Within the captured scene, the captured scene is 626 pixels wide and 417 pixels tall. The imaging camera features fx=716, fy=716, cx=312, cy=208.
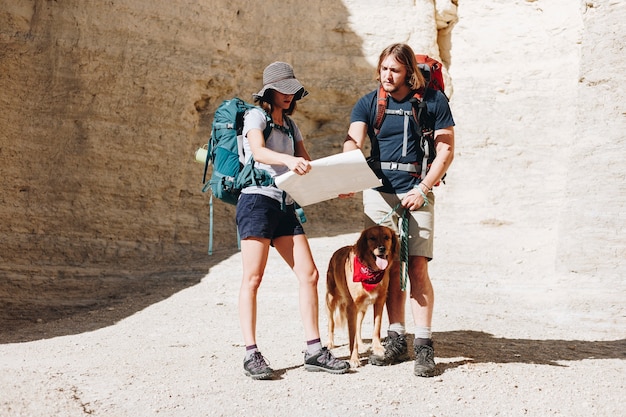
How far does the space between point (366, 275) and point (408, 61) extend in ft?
5.21

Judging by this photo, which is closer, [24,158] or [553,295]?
[553,295]

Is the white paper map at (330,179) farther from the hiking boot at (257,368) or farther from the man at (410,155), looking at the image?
the hiking boot at (257,368)

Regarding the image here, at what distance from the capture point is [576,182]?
10.7 m

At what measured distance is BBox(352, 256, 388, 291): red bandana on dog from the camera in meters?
5.29

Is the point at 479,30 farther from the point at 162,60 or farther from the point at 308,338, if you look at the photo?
the point at 308,338

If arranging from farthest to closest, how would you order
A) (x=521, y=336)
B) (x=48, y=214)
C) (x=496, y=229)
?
(x=496, y=229) < (x=48, y=214) < (x=521, y=336)

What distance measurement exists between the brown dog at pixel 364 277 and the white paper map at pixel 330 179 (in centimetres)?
46

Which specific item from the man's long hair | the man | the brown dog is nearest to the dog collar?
the brown dog

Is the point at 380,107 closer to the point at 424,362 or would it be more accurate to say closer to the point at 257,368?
the point at 424,362

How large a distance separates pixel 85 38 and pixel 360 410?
10290 millimetres

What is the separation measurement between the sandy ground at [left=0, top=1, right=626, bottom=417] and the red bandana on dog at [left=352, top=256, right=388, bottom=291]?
62 centimetres

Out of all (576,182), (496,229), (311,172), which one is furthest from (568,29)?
(311,172)

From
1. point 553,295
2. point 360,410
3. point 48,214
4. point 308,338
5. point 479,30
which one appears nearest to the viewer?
point 360,410

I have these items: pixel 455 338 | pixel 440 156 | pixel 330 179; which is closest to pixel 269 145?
pixel 330 179
